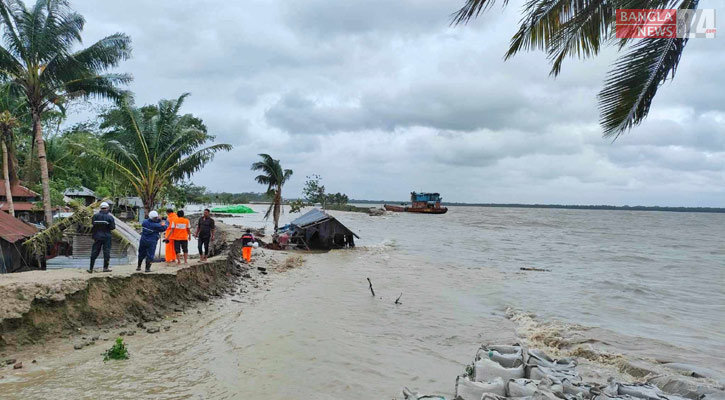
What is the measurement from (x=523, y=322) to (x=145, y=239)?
892 cm

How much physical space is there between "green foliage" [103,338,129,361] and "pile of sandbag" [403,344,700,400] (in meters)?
4.27

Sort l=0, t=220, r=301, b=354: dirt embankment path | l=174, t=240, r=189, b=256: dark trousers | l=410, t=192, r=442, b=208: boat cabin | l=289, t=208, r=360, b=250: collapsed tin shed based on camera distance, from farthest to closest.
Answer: l=410, t=192, r=442, b=208: boat cabin → l=289, t=208, r=360, b=250: collapsed tin shed → l=174, t=240, r=189, b=256: dark trousers → l=0, t=220, r=301, b=354: dirt embankment path

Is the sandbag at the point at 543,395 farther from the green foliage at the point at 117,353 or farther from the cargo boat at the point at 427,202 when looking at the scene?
the cargo boat at the point at 427,202

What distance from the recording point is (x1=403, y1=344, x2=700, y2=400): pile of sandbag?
12.4 ft

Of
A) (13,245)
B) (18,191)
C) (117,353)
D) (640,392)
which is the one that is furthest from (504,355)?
(18,191)

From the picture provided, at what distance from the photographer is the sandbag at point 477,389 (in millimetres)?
3844

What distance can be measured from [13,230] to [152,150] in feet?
15.9

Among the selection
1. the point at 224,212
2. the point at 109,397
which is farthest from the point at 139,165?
the point at 224,212

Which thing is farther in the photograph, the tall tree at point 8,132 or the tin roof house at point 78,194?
the tin roof house at point 78,194

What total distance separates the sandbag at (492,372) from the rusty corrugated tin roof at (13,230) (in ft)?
40.7

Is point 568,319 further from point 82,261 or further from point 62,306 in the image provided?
point 82,261

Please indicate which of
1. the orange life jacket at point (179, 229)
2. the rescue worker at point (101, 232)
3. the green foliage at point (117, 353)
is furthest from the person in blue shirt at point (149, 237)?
the green foliage at point (117, 353)

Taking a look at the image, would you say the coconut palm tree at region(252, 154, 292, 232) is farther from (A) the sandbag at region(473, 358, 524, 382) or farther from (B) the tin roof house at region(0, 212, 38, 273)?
(A) the sandbag at region(473, 358, 524, 382)

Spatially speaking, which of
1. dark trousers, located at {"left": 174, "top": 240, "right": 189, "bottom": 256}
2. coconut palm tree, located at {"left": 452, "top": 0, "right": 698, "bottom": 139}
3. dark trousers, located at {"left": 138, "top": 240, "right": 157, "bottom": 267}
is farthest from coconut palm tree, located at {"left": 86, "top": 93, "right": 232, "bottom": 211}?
coconut palm tree, located at {"left": 452, "top": 0, "right": 698, "bottom": 139}
